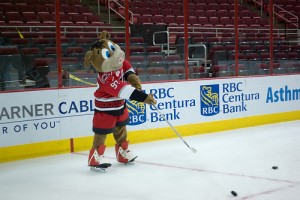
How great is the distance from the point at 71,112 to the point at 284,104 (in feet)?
12.6

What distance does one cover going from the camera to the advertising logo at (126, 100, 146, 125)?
249 inches

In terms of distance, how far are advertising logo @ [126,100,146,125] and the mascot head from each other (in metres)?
1.44

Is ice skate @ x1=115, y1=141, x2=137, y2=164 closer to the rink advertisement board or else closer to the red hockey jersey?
the red hockey jersey

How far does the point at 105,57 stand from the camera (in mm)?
4891

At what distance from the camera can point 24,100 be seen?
17.9 ft

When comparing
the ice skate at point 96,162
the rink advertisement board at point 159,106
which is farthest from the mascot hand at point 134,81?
the rink advertisement board at point 159,106

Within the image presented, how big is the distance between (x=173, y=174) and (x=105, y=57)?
4.21 ft

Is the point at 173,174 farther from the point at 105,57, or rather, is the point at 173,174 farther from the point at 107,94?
the point at 105,57

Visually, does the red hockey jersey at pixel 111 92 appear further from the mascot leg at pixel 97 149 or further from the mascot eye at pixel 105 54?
the mascot leg at pixel 97 149

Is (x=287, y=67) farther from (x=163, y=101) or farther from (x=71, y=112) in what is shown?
(x=71, y=112)

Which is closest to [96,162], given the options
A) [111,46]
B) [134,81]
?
[134,81]

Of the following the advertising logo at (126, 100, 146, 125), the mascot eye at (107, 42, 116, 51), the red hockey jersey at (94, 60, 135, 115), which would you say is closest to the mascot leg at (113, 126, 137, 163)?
the red hockey jersey at (94, 60, 135, 115)

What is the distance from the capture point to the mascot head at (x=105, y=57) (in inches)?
192

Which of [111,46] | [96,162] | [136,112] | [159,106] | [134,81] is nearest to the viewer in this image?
[96,162]
